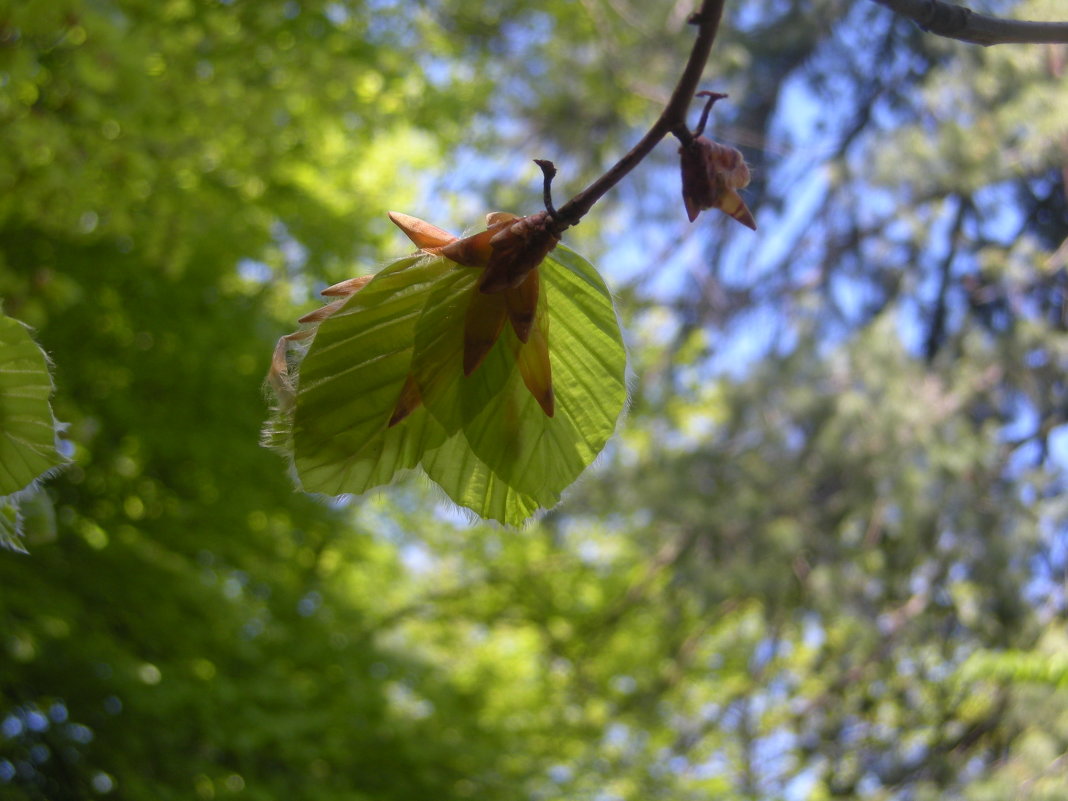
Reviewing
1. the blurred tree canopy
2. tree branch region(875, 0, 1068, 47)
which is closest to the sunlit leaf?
tree branch region(875, 0, 1068, 47)

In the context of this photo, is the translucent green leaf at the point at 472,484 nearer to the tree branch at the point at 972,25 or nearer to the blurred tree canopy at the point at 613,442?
the tree branch at the point at 972,25

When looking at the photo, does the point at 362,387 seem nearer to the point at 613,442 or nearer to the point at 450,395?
the point at 450,395

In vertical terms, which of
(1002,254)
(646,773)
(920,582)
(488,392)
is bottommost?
(488,392)

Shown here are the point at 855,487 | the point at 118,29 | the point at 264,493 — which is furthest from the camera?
the point at 855,487

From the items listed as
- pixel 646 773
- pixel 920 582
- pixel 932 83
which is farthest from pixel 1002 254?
pixel 646 773

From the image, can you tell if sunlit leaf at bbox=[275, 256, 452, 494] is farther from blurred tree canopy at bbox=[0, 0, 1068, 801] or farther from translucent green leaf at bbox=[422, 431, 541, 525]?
blurred tree canopy at bbox=[0, 0, 1068, 801]

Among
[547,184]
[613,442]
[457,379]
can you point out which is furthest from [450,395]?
[613,442]

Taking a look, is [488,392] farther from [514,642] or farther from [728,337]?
[514,642]
